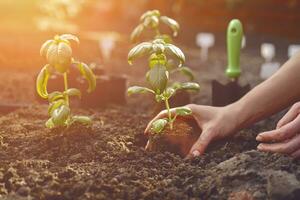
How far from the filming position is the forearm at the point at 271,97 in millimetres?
2580

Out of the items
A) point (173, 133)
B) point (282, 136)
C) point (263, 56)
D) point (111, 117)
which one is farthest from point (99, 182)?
point (263, 56)

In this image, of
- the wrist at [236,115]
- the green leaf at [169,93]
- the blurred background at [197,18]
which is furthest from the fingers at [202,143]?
the blurred background at [197,18]

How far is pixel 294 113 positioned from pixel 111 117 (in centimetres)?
136

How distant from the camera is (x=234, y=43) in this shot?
3.53 m

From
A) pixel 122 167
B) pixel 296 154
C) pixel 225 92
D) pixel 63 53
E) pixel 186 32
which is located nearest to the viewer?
pixel 296 154

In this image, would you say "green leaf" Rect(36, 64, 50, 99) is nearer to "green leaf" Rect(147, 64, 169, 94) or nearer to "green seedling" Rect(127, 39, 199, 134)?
"green seedling" Rect(127, 39, 199, 134)

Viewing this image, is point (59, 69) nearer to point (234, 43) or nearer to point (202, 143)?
point (202, 143)

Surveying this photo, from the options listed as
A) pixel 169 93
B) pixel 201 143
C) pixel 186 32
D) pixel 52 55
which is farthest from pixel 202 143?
pixel 186 32

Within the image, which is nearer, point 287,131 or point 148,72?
point 287,131

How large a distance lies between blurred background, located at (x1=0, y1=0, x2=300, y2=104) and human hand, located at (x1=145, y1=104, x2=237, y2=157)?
2417 millimetres

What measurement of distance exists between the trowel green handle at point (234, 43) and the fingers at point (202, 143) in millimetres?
1077

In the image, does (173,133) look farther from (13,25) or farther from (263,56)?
(13,25)

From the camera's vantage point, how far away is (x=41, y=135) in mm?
2814

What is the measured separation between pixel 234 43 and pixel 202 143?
1.15 metres
